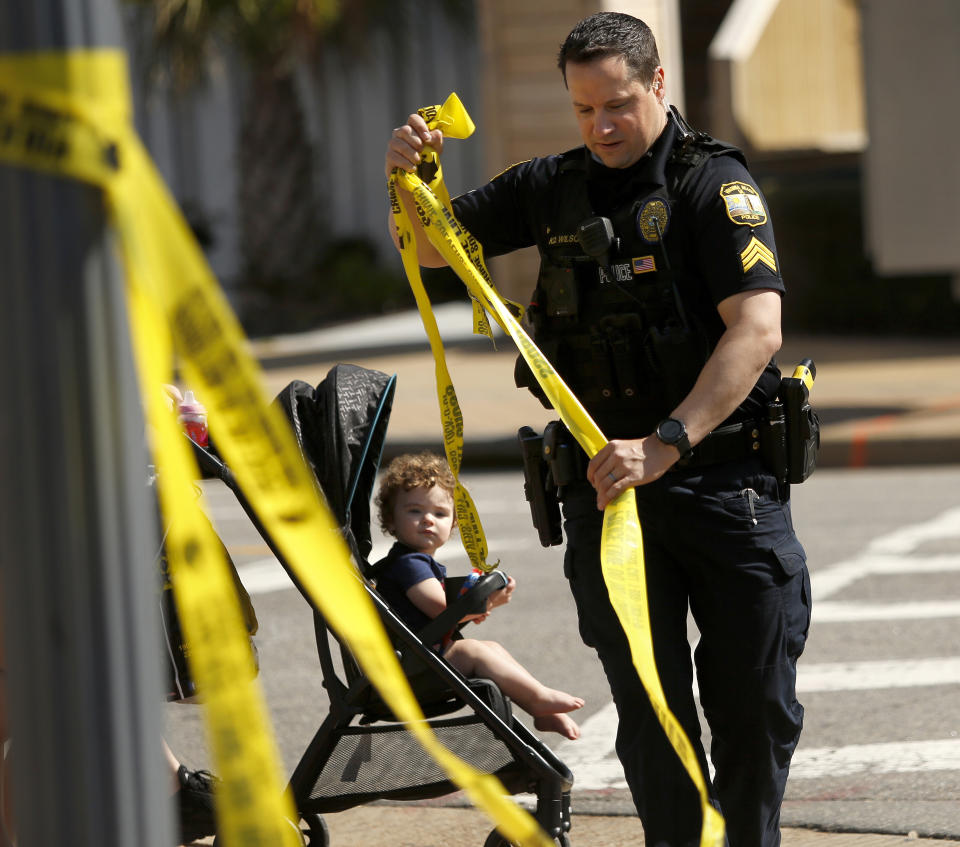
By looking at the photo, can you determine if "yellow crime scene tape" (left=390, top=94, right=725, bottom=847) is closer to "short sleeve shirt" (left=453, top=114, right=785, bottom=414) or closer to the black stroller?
"short sleeve shirt" (left=453, top=114, right=785, bottom=414)

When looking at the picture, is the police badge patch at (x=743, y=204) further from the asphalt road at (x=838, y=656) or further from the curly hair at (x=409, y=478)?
the asphalt road at (x=838, y=656)

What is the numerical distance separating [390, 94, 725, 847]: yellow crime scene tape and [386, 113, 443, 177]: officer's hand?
3 centimetres

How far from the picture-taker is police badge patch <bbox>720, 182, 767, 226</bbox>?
10.5ft

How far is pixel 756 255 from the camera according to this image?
3.17 m

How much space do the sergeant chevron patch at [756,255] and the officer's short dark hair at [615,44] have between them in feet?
1.37

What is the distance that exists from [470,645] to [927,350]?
1309 cm

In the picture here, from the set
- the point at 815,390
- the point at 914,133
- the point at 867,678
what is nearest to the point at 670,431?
the point at 867,678

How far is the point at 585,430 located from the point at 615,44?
2.63 feet

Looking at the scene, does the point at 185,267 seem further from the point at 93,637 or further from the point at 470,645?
the point at 470,645

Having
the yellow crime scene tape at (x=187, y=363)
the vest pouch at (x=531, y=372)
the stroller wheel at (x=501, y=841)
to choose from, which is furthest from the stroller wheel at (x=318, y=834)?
the yellow crime scene tape at (x=187, y=363)

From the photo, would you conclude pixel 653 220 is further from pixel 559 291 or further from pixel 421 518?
pixel 421 518

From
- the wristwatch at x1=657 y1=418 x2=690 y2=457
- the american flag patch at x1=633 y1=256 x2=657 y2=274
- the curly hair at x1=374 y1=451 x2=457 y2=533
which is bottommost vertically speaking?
the curly hair at x1=374 y1=451 x2=457 y2=533

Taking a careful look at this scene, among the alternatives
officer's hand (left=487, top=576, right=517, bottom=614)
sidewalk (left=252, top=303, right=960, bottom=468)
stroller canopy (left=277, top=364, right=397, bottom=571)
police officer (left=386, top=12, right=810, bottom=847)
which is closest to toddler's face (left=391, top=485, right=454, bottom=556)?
stroller canopy (left=277, top=364, right=397, bottom=571)

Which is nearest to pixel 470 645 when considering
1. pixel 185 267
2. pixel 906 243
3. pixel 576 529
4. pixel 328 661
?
pixel 328 661
